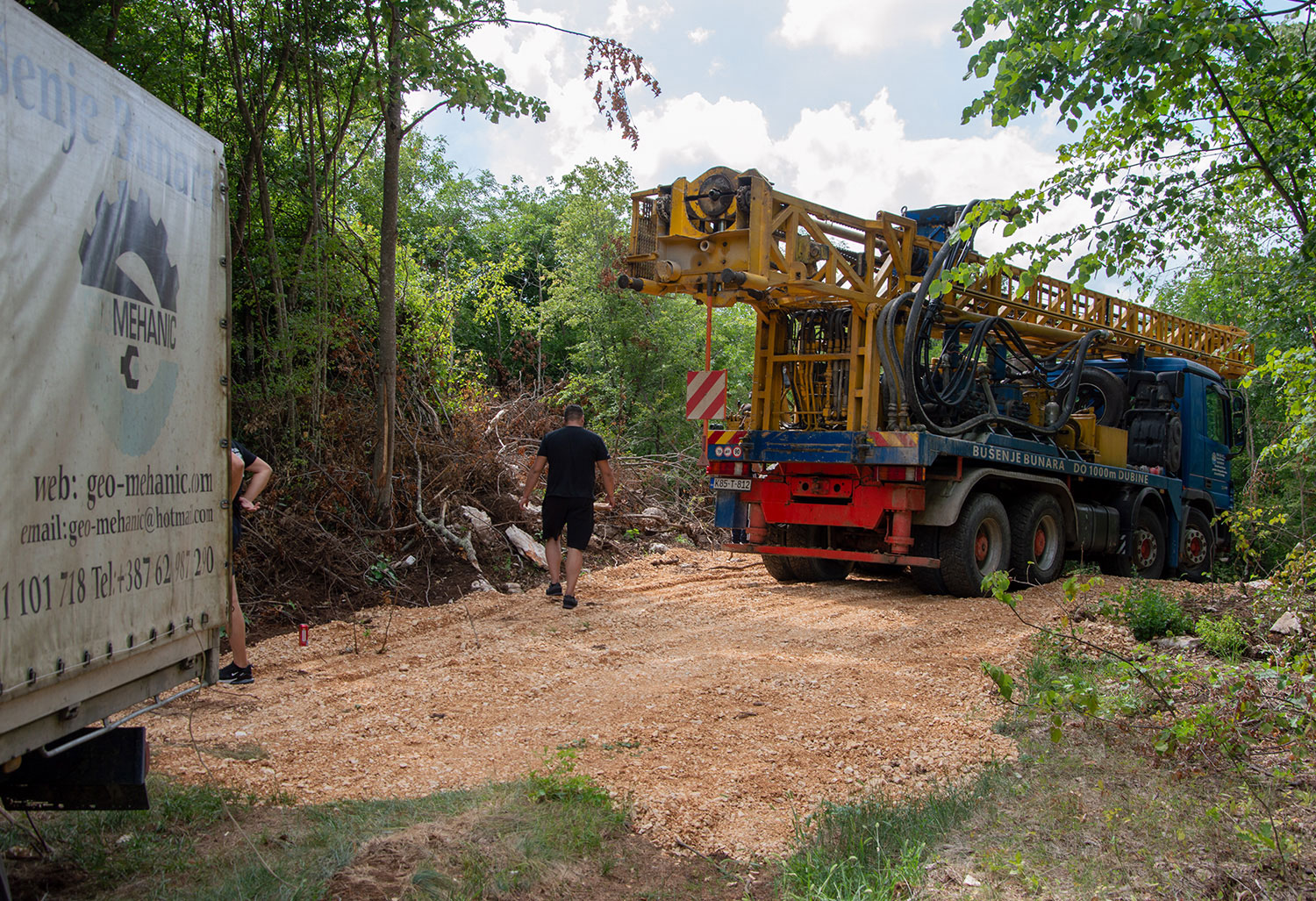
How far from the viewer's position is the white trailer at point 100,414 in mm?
2590

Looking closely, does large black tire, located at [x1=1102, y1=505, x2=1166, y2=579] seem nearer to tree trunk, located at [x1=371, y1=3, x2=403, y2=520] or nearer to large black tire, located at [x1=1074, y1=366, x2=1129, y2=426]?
large black tire, located at [x1=1074, y1=366, x2=1129, y2=426]

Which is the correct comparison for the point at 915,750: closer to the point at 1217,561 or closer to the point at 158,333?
the point at 158,333

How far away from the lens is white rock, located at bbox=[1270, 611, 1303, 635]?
648 centimetres

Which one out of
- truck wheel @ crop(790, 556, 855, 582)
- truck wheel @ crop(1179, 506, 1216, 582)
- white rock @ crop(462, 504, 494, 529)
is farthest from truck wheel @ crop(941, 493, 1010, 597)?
truck wheel @ crop(1179, 506, 1216, 582)

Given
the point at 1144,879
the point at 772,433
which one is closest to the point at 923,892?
the point at 1144,879

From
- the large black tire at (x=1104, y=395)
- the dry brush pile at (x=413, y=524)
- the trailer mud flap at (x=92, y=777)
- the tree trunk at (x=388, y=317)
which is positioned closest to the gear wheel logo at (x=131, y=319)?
the trailer mud flap at (x=92, y=777)

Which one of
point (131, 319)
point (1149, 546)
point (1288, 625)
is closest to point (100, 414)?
point (131, 319)

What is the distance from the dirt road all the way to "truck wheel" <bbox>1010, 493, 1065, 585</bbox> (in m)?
1.57

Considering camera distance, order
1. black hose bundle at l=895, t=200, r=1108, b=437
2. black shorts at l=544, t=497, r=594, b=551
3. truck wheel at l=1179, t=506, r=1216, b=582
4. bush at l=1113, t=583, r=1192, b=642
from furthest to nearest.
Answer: truck wheel at l=1179, t=506, r=1216, b=582
black hose bundle at l=895, t=200, r=1108, b=437
black shorts at l=544, t=497, r=594, b=551
bush at l=1113, t=583, r=1192, b=642

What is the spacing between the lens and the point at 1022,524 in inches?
409

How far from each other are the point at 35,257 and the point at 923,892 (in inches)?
125

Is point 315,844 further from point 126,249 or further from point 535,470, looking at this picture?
point 535,470

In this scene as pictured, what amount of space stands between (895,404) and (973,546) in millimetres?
1626

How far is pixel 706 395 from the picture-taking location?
9.55 m
